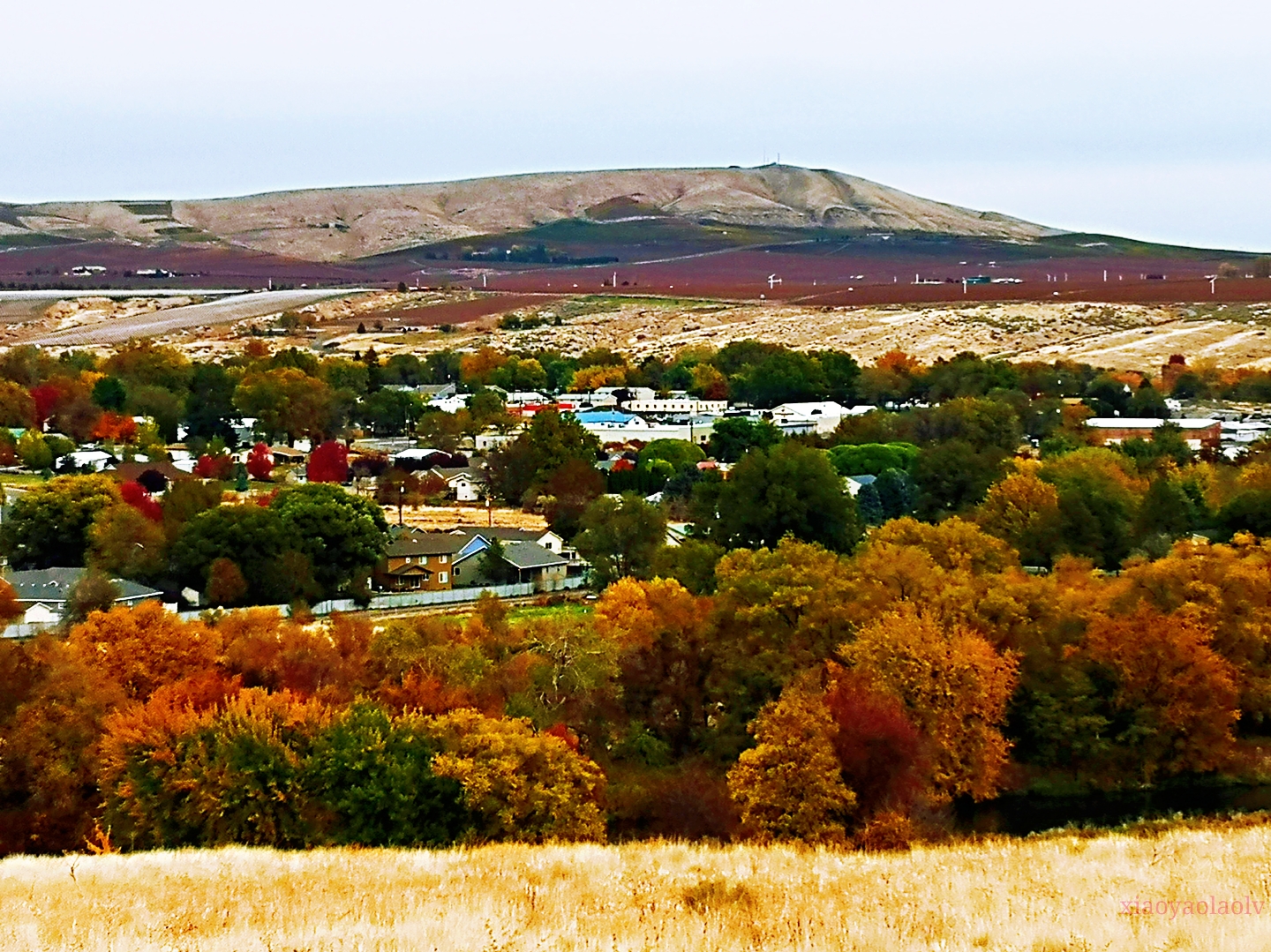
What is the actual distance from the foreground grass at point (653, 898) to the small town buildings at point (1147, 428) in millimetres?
→ 49804

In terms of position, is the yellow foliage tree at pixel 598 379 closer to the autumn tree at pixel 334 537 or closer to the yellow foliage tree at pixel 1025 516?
the yellow foliage tree at pixel 1025 516

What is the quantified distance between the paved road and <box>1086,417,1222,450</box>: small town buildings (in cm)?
7230

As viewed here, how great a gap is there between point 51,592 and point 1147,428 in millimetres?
43474

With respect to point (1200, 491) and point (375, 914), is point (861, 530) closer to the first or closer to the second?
point (1200, 491)

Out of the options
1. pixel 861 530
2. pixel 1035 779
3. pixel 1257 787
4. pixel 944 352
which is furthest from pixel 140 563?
pixel 944 352

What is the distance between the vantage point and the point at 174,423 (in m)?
75.8

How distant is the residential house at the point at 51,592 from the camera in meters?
37.3

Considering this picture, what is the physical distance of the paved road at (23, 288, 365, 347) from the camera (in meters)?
121

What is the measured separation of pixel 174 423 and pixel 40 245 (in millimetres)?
131212

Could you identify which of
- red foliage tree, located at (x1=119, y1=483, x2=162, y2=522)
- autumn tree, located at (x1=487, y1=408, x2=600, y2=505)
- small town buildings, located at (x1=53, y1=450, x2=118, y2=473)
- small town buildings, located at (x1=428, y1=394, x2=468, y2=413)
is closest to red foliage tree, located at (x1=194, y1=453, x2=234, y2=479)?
small town buildings, located at (x1=53, y1=450, x2=118, y2=473)

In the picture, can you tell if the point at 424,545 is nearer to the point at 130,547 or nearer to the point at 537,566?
the point at 537,566

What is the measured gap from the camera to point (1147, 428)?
6700 centimetres

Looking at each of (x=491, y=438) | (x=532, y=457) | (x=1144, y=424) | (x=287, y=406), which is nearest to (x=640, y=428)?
(x=491, y=438)

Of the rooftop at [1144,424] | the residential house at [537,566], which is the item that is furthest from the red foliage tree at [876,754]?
the rooftop at [1144,424]
